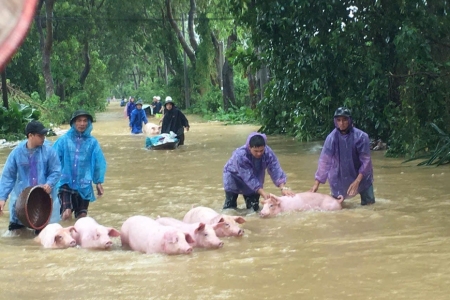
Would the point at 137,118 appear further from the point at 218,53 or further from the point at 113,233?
the point at 113,233

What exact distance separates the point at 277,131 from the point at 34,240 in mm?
14597

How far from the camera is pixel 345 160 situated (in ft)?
25.8

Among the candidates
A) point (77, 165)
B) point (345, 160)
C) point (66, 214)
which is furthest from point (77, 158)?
point (345, 160)

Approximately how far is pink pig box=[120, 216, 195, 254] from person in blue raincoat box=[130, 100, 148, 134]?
A: 18498mm

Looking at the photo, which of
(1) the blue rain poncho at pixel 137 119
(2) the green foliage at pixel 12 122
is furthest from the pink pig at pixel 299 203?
(1) the blue rain poncho at pixel 137 119

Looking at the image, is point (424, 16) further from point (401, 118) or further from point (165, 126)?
point (165, 126)

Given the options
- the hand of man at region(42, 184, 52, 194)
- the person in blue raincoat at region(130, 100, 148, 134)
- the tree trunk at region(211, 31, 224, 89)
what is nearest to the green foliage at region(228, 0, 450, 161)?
the hand of man at region(42, 184, 52, 194)

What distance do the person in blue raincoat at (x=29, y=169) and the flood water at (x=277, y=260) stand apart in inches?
20.5

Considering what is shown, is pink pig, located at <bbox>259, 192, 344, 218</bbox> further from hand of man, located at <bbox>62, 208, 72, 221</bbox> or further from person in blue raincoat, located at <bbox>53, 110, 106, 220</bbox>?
hand of man, located at <bbox>62, 208, 72, 221</bbox>

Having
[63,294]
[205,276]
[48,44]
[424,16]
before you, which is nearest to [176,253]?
[205,276]

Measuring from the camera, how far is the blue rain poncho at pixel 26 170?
22.1ft

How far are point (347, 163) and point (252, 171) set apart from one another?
1161 mm

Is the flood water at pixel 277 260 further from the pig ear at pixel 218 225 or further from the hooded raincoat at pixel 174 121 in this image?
the hooded raincoat at pixel 174 121

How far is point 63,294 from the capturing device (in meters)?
4.36
